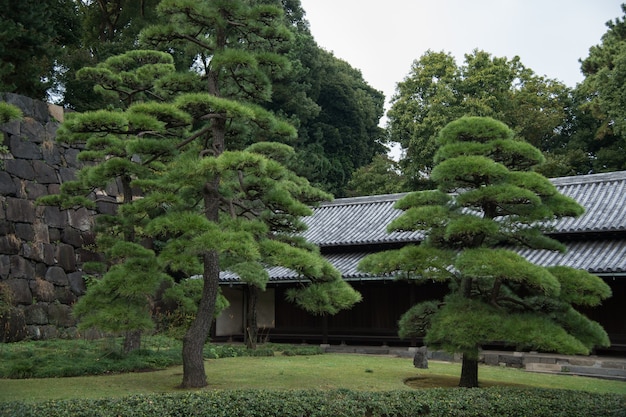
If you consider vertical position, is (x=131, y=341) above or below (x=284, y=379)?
above

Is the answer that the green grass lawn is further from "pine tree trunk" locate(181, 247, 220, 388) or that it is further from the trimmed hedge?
the trimmed hedge

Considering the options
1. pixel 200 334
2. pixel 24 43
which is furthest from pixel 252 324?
pixel 24 43

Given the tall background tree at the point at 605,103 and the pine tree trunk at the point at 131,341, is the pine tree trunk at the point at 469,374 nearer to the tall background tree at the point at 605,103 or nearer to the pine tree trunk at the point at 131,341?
the pine tree trunk at the point at 131,341

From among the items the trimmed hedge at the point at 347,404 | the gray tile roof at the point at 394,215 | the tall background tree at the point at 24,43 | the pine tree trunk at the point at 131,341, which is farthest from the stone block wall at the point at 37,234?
the trimmed hedge at the point at 347,404

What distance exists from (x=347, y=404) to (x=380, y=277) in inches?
403

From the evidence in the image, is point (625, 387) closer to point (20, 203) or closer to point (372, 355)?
point (372, 355)

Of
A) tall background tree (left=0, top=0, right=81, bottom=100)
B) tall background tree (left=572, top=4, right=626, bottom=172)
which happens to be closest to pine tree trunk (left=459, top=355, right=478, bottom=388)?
tall background tree (left=0, top=0, right=81, bottom=100)

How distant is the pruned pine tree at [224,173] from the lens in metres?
10.2

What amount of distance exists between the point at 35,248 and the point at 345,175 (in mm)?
22008

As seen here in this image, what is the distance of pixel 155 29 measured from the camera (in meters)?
11.6

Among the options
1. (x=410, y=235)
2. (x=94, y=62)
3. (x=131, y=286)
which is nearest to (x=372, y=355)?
(x=410, y=235)

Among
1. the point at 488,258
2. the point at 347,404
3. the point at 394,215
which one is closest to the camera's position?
the point at 347,404

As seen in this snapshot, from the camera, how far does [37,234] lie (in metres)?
20.1

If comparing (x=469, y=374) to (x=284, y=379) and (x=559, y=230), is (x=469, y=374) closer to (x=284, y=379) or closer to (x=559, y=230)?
(x=284, y=379)
